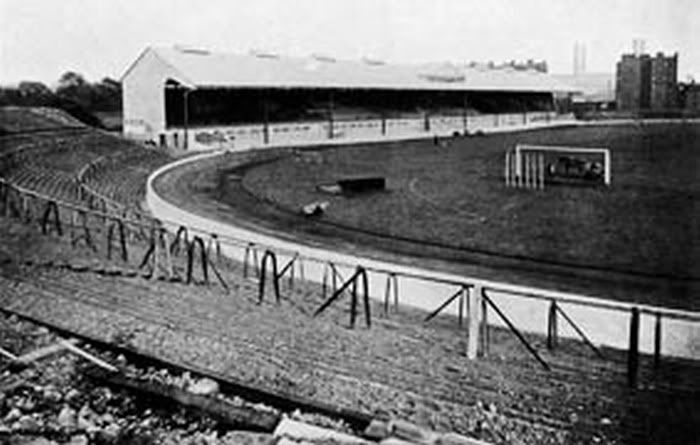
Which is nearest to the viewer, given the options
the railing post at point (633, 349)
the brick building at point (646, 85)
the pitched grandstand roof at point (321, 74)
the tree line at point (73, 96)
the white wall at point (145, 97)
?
the railing post at point (633, 349)

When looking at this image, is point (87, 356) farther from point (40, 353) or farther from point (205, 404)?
point (205, 404)

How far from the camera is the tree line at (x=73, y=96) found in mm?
44312

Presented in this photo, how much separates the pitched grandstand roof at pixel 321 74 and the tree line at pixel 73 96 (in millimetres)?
5289

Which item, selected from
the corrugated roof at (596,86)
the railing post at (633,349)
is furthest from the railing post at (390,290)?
the corrugated roof at (596,86)

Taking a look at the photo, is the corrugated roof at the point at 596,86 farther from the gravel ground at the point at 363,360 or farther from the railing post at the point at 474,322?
the railing post at the point at 474,322

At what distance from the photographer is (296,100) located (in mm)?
46906

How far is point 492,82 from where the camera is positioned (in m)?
63.7

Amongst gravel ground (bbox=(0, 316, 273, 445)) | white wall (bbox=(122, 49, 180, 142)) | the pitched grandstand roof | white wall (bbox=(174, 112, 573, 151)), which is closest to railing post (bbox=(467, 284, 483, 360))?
gravel ground (bbox=(0, 316, 273, 445))

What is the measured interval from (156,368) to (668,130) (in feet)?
194

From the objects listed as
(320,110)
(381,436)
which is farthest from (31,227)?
(320,110)

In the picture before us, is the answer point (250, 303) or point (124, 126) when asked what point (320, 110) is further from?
point (250, 303)

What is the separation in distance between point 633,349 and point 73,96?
158 ft

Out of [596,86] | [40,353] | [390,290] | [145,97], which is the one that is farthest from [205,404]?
[596,86]

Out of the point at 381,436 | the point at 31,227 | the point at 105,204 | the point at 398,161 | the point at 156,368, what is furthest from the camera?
the point at 398,161
